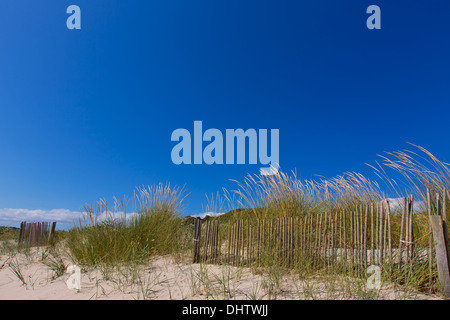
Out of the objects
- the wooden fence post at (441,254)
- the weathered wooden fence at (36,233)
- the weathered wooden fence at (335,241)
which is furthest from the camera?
the weathered wooden fence at (36,233)

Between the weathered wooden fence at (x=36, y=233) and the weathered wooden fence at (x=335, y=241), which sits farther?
the weathered wooden fence at (x=36, y=233)

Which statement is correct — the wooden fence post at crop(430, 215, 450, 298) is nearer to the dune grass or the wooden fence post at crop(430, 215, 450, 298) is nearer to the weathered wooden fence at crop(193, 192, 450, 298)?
the weathered wooden fence at crop(193, 192, 450, 298)

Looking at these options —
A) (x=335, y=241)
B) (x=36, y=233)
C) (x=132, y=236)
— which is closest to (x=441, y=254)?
(x=335, y=241)

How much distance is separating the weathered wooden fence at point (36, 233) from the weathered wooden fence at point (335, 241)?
8.34 m

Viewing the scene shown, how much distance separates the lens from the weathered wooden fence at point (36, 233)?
10399mm

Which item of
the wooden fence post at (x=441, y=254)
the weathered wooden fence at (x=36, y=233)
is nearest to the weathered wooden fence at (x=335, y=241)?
the wooden fence post at (x=441, y=254)

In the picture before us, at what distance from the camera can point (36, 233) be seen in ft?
34.3

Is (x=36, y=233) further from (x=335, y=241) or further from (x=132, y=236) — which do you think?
(x=335, y=241)

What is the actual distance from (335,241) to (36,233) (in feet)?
36.6

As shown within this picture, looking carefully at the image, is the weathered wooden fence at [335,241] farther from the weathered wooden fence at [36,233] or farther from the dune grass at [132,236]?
the weathered wooden fence at [36,233]

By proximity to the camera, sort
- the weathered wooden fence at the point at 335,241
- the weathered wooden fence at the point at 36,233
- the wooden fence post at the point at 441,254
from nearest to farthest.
→ 1. the wooden fence post at the point at 441,254
2. the weathered wooden fence at the point at 335,241
3. the weathered wooden fence at the point at 36,233

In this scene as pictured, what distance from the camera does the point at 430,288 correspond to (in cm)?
300
